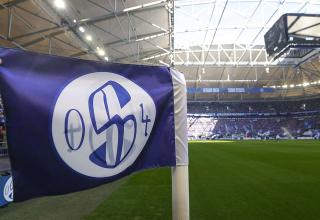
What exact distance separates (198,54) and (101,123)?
1525 inches

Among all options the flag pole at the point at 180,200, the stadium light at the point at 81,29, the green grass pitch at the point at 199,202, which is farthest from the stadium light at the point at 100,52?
the flag pole at the point at 180,200

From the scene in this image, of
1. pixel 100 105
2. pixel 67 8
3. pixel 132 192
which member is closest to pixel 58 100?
pixel 100 105

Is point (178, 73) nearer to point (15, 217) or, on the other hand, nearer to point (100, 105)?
point (100, 105)

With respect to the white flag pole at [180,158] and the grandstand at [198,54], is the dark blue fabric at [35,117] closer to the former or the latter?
the grandstand at [198,54]

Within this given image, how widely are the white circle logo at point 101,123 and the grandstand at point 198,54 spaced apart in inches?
7.3

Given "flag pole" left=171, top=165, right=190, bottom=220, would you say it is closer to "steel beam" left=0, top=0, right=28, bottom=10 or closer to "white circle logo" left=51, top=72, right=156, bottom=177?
"white circle logo" left=51, top=72, right=156, bottom=177

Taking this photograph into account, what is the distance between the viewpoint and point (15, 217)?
4613 millimetres

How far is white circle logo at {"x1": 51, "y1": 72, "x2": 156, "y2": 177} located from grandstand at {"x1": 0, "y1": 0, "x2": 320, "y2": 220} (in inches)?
7.3

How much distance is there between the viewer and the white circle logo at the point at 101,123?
1645 mm

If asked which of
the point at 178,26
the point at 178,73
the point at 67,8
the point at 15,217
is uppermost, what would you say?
the point at 178,26

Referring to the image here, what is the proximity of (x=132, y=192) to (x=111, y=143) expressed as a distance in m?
5.10

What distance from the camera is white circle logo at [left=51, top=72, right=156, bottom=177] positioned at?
5.40 ft

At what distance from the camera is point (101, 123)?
5.69 feet

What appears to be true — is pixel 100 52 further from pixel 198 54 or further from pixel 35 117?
pixel 198 54
